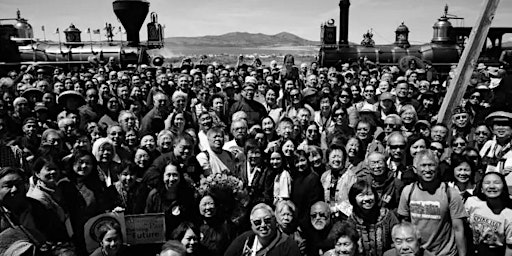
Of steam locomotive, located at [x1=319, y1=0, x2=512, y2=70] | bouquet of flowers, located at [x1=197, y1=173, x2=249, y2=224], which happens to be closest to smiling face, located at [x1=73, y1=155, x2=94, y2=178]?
bouquet of flowers, located at [x1=197, y1=173, x2=249, y2=224]

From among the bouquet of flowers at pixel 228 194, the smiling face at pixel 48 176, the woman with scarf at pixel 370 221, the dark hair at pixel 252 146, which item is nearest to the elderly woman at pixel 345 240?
the woman with scarf at pixel 370 221

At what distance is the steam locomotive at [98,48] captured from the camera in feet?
70.6

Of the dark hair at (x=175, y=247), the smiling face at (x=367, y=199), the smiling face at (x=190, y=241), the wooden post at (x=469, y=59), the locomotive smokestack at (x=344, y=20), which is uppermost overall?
the locomotive smokestack at (x=344, y=20)

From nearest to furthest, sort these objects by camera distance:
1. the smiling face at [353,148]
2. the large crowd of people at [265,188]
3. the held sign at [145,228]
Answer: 1. the large crowd of people at [265,188]
2. the held sign at [145,228]
3. the smiling face at [353,148]

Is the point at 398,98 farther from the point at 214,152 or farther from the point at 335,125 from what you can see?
the point at 214,152

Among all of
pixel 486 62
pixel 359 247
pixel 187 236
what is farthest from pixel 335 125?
pixel 486 62

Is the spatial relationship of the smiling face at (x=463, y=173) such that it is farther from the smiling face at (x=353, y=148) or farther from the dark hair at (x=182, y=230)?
the dark hair at (x=182, y=230)

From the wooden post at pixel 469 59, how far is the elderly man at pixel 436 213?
2.92 m

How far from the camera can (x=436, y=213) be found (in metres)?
4.18

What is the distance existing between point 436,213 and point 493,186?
59 cm

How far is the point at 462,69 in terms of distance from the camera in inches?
273

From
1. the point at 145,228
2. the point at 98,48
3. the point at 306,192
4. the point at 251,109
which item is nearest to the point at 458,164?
the point at 306,192

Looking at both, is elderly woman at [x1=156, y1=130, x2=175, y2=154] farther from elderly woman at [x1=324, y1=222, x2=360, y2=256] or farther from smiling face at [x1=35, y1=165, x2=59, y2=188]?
elderly woman at [x1=324, y1=222, x2=360, y2=256]

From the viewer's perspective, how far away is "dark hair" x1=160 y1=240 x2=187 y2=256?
3729 mm
